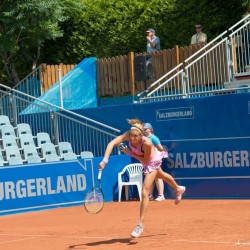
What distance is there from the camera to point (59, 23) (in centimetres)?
2883

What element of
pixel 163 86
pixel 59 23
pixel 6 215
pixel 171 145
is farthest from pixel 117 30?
pixel 6 215

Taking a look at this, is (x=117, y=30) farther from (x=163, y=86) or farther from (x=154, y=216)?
(x=154, y=216)

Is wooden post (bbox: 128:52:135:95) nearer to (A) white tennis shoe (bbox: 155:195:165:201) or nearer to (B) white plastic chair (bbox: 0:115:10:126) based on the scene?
(B) white plastic chair (bbox: 0:115:10:126)

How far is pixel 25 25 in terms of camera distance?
25484 millimetres

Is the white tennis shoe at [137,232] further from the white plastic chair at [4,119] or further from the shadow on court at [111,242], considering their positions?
the white plastic chair at [4,119]

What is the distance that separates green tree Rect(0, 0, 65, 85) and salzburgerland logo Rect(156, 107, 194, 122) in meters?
6.66

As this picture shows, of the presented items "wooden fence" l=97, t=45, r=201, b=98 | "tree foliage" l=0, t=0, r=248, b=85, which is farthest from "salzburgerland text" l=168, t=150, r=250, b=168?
"tree foliage" l=0, t=0, r=248, b=85

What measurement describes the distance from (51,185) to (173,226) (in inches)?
238

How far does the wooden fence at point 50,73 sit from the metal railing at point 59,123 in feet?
5.43

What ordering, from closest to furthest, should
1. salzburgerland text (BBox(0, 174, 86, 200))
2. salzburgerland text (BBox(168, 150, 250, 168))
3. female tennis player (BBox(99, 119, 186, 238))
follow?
1. female tennis player (BBox(99, 119, 186, 238))
2. salzburgerland text (BBox(0, 174, 86, 200))
3. salzburgerland text (BBox(168, 150, 250, 168))

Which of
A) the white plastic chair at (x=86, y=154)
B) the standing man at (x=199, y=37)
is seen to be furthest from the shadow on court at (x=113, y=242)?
the standing man at (x=199, y=37)

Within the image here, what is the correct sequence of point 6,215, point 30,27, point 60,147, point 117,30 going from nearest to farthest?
point 6,215, point 60,147, point 30,27, point 117,30

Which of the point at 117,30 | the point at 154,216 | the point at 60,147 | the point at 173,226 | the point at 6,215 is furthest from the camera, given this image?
the point at 117,30

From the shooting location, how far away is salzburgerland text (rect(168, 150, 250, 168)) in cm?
1928
